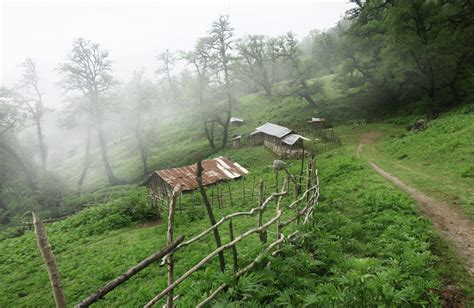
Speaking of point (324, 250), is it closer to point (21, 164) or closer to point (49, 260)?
point (49, 260)

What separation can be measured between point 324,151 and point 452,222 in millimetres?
22157

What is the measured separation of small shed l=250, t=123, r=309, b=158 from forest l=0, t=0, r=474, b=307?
1.59 metres

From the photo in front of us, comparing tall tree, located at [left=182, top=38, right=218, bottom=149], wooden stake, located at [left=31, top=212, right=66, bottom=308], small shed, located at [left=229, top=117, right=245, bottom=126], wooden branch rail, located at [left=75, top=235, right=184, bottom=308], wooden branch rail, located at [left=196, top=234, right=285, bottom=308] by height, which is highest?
tall tree, located at [left=182, top=38, right=218, bottom=149]

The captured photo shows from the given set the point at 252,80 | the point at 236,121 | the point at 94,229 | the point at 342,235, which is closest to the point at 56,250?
the point at 94,229

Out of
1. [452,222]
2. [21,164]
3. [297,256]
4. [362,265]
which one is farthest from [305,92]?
[362,265]

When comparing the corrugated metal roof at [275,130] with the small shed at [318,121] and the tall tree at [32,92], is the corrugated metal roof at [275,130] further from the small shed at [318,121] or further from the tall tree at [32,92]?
the tall tree at [32,92]

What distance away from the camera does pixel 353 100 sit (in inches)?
1874

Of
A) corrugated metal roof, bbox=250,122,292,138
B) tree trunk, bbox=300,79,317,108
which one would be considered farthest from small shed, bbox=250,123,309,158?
tree trunk, bbox=300,79,317,108

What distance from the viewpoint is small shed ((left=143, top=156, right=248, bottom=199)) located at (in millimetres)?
24172

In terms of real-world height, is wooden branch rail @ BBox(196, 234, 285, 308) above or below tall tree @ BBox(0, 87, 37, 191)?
below

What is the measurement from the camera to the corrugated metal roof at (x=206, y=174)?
24322 mm

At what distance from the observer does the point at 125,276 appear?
359cm

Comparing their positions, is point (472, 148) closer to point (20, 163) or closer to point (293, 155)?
point (293, 155)

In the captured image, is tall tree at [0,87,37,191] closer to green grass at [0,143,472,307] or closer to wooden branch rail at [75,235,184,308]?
green grass at [0,143,472,307]
